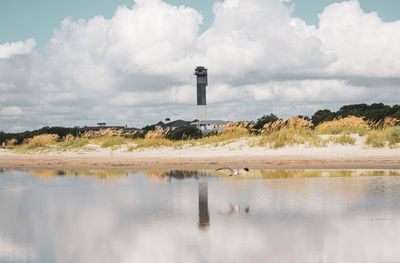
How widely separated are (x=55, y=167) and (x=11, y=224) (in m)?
13.1

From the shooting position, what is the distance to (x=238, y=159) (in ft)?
A: 66.5

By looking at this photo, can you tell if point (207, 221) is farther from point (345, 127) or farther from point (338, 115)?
point (338, 115)

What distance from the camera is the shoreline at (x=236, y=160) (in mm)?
17891

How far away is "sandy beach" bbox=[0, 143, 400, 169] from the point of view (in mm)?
17938

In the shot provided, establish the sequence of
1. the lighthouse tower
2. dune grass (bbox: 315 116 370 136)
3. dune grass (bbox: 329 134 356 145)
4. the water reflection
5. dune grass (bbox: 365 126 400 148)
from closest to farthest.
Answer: the water reflection, dune grass (bbox: 365 126 400 148), dune grass (bbox: 329 134 356 145), dune grass (bbox: 315 116 370 136), the lighthouse tower

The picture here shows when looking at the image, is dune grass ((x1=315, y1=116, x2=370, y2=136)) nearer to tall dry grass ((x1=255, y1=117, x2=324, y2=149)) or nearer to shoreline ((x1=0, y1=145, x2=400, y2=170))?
tall dry grass ((x1=255, y1=117, x2=324, y2=149))

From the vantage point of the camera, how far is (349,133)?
2247 centimetres

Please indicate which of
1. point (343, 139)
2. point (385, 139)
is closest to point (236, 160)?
point (343, 139)

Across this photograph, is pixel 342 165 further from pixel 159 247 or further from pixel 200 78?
pixel 200 78

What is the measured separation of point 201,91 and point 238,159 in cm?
7511

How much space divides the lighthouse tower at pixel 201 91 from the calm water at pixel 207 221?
3209 inches

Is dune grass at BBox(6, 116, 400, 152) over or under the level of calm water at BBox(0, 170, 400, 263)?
over

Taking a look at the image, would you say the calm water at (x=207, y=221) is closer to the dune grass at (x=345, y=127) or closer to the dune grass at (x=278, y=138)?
the dune grass at (x=278, y=138)

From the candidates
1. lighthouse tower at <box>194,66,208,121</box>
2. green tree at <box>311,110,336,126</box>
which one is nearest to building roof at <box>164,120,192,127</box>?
lighthouse tower at <box>194,66,208,121</box>
